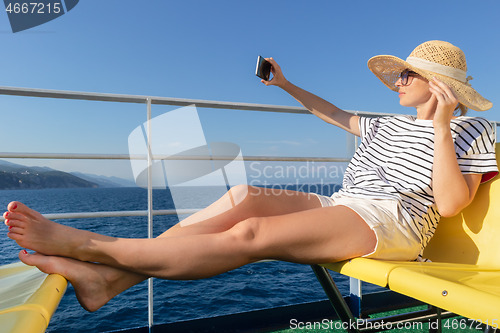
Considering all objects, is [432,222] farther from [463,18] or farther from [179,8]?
[179,8]

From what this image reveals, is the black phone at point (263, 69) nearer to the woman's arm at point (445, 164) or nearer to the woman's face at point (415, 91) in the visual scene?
the woman's face at point (415, 91)

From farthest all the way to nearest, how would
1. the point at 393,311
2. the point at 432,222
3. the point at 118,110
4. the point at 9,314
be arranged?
A: 1. the point at 118,110
2. the point at 393,311
3. the point at 432,222
4. the point at 9,314

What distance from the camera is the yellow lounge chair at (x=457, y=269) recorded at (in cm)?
79

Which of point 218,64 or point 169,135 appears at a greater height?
point 218,64

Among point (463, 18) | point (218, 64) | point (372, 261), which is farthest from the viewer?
point (218, 64)

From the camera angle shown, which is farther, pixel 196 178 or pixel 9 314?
pixel 196 178

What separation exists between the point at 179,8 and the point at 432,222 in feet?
135

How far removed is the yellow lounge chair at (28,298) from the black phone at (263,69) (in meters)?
1.05

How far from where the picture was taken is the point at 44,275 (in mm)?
947

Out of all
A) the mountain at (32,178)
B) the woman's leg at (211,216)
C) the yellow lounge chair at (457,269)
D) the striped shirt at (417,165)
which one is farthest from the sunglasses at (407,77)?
the mountain at (32,178)

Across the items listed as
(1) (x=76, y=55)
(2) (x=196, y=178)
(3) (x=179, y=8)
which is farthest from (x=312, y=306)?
(1) (x=76, y=55)

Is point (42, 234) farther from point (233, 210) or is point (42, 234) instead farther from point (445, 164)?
point (445, 164)

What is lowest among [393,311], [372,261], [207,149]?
[393,311]

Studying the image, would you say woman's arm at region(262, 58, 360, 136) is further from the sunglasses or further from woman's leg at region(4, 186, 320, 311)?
woman's leg at region(4, 186, 320, 311)
